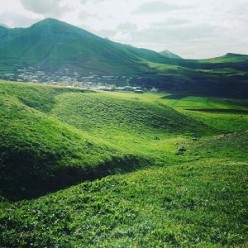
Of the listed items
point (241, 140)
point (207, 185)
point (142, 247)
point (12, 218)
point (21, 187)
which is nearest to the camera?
point (142, 247)

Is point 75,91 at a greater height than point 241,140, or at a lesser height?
greater

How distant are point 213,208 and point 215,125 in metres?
70.3

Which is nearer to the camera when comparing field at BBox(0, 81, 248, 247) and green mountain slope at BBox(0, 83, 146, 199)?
field at BBox(0, 81, 248, 247)

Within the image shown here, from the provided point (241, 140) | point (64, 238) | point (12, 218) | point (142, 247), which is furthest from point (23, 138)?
point (241, 140)

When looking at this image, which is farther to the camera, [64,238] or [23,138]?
[23,138]

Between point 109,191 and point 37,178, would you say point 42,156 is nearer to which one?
point 37,178

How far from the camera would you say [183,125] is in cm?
8631

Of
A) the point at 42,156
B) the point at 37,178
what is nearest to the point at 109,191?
the point at 37,178

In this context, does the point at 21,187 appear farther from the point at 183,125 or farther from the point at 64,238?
the point at 183,125

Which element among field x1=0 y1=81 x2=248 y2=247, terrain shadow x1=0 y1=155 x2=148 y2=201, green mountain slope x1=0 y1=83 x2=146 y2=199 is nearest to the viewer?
field x1=0 y1=81 x2=248 y2=247

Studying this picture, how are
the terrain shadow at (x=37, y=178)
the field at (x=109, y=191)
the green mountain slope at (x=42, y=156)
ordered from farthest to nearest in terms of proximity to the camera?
the green mountain slope at (x=42, y=156) → the terrain shadow at (x=37, y=178) → the field at (x=109, y=191)

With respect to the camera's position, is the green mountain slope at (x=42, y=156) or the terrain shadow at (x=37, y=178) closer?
the terrain shadow at (x=37, y=178)

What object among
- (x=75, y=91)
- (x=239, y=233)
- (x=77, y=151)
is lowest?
(x=239, y=233)

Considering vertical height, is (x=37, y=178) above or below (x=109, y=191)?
above
